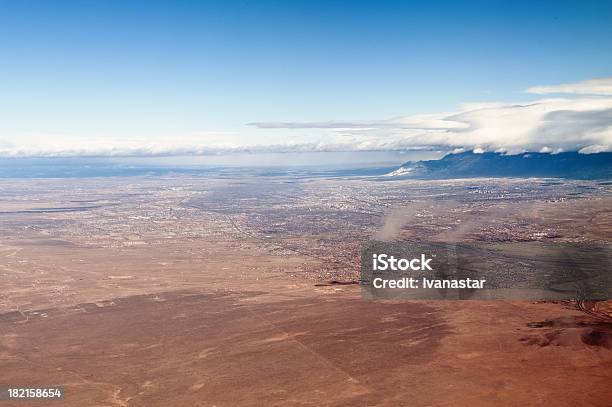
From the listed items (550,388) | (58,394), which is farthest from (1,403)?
(550,388)

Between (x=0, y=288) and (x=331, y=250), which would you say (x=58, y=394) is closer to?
(x=0, y=288)

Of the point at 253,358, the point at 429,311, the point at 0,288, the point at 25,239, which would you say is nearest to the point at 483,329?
the point at 429,311

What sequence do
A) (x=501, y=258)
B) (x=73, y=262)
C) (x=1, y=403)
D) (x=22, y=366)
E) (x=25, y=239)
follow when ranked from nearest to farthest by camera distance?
(x=1, y=403) → (x=22, y=366) → (x=501, y=258) → (x=73, y=262) → (x=25, y=239)

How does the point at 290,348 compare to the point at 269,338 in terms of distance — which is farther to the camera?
the point at 269,338

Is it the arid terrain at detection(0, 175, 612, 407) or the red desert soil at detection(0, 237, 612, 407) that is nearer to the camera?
the red desert soil at detection(0, 237, 612, 407)

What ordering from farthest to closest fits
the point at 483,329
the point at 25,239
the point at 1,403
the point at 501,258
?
1. the point at 25,239
2. the point at 501,258
3. the point at 483,329
4. the point at 1,403

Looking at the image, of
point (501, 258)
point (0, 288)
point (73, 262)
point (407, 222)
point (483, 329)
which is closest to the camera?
point (483, 329)

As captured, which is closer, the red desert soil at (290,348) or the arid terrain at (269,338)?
the red desert soil at (290,348)

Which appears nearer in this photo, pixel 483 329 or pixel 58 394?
pixel 58 394

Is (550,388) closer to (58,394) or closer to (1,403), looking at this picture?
(58,394)
